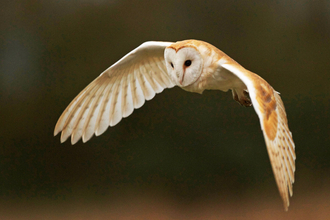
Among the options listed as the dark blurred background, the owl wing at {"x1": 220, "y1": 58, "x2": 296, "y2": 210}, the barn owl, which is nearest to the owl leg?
the barn owl

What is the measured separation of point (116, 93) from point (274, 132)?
705 mm

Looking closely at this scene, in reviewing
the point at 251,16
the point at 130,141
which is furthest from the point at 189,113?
the point at 251,16

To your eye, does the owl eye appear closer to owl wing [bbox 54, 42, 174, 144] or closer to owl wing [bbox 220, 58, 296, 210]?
owl wing [bbox 220, 58, 296, 210]

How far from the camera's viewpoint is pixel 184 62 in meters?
0.91

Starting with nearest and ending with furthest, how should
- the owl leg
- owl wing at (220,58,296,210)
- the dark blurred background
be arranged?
owl wing at (220,58,296,210) < the owl leg < the dark blurred background

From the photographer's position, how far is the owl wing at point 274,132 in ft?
2.24

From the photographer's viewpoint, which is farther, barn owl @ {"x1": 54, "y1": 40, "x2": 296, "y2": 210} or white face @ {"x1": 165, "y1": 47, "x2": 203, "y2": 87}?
white face @ {"x1": 165, "y1": 47, "x2": 203, "y2": 87}

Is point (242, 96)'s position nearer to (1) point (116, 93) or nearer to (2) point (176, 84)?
(2) point (176, 84)

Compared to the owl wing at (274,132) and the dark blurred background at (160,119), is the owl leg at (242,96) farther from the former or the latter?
the dark blurred background at (160,119)

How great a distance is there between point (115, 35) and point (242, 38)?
2.43 ft

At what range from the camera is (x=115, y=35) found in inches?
69.7

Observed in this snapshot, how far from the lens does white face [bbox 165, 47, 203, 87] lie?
896 mm

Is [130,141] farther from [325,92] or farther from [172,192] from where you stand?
[325,92]

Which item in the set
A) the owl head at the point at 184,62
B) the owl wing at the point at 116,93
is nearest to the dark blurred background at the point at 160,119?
the owl wing at the point at 116,93
